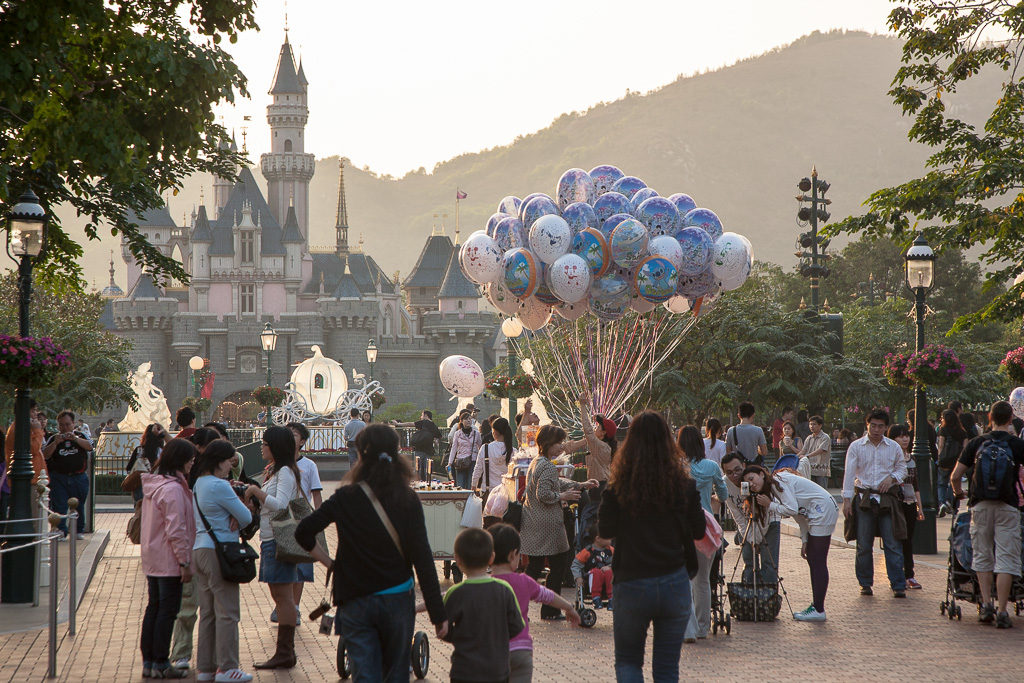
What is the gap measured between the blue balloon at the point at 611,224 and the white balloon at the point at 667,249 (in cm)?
55

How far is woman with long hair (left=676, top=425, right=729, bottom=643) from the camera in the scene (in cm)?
854

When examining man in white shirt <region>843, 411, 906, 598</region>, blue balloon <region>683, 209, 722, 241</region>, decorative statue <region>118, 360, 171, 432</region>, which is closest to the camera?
man in white shirt <region>843, 411, 906, 598</region>

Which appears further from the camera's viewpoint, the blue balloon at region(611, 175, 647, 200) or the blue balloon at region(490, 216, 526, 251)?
the blue balloon at region(611, 175, 647, 200)

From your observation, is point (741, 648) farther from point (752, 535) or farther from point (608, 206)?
point (608, 206)

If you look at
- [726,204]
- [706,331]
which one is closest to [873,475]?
[706,331]

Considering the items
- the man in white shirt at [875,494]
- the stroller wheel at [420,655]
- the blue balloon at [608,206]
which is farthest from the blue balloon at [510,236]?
the stroller wheel at [420,655]

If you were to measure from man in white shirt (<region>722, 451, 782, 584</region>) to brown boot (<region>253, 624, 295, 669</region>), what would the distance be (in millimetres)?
3728

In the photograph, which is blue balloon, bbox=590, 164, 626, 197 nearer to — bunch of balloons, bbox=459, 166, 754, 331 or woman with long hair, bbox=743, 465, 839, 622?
bunch of balloons, bbox=459, 166, 754, 331

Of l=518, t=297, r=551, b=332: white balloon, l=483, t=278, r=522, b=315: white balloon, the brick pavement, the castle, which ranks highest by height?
the castle

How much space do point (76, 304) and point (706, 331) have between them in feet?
97.2

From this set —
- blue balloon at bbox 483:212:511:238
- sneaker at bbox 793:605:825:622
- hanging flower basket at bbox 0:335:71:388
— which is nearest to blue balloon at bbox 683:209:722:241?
blue balloon at bbox 483:212:511:238

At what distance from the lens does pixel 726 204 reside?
194625 millimetres

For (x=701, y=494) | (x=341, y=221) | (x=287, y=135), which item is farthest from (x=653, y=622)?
(x=341, y=221)

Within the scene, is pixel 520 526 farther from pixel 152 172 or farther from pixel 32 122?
pixel 152 172
